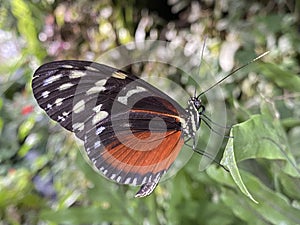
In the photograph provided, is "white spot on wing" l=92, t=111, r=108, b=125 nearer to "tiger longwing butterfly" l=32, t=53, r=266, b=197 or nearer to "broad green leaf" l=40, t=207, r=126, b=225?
"tiger longwing butterfly" l=32, t=53, r=266, b=197

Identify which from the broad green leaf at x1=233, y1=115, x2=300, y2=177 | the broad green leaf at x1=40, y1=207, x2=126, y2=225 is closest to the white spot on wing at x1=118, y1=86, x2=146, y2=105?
the broad green leaf at x1=233, y1=115, x2=300, y2=177

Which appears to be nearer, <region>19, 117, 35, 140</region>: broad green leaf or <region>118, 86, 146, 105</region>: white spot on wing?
<region>118, 86, 146, 105</region>: white spot on wing

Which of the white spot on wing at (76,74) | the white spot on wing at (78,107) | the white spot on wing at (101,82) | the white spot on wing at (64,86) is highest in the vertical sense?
the white spot on wing at (76,74)

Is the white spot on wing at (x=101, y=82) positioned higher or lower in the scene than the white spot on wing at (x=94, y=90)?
higher

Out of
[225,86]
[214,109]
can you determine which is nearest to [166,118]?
[214,109]

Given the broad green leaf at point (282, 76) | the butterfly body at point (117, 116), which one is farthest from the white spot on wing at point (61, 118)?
the broad green leaf at point (282, 76)

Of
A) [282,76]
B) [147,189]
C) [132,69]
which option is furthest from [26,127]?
[147,189]

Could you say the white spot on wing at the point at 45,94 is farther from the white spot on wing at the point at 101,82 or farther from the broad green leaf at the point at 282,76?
the broad green leaf at the point at 282,76

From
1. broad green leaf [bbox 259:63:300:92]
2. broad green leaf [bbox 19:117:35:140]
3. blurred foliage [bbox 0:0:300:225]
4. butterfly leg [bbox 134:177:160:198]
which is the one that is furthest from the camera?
broad green leaf [bbox 19:117:35:140]
